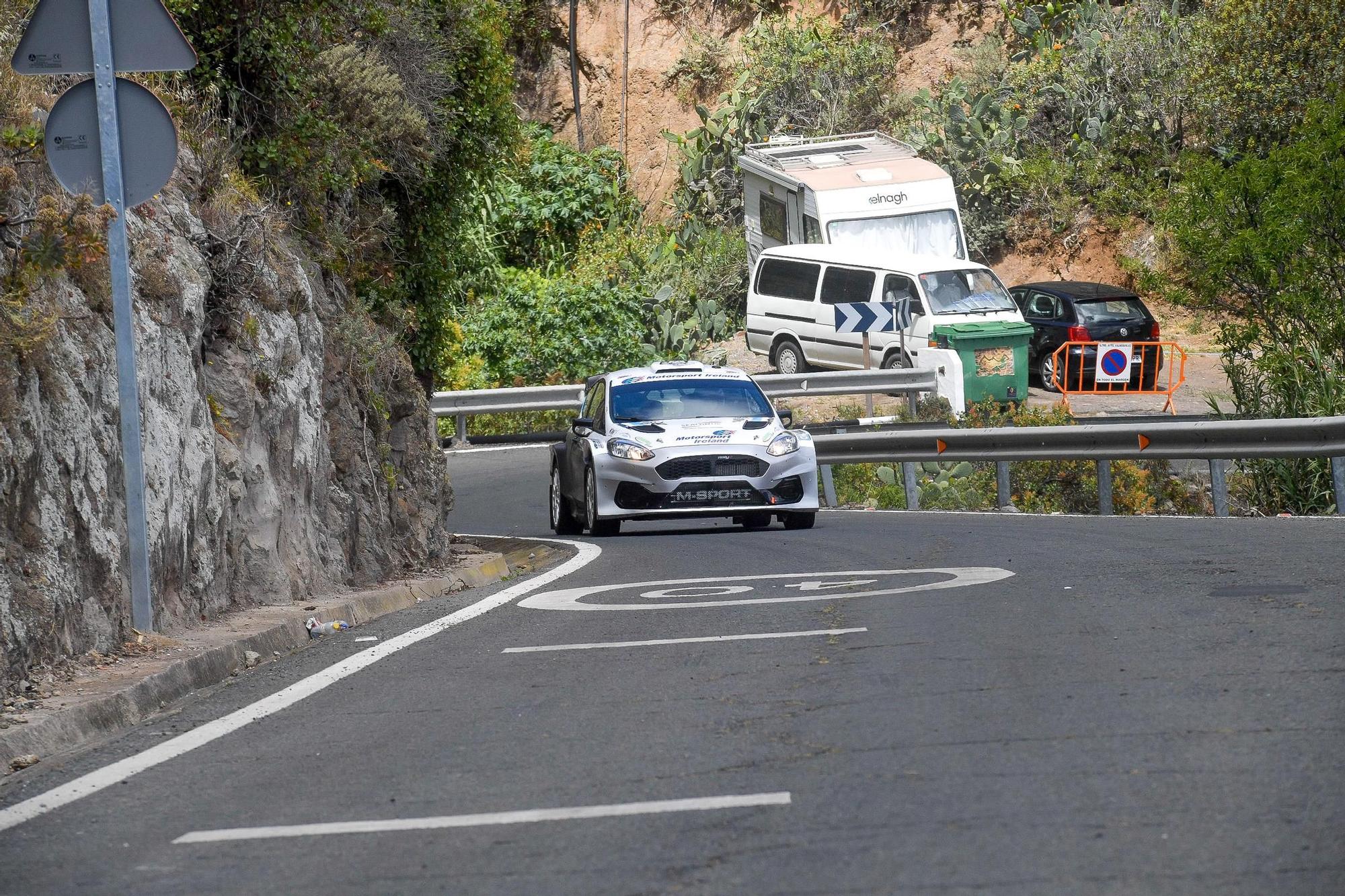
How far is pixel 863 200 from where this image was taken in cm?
3341

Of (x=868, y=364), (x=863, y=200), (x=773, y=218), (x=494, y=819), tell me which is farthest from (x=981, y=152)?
(x=494, y=819)

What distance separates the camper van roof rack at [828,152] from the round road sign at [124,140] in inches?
1057

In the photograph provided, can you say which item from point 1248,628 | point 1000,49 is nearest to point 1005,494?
point 1248,628

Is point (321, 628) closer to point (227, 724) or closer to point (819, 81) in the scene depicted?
point (227, 724)

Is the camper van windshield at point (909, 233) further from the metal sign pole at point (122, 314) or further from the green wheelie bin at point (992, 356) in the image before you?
the metal sign pole at point (122, 314)

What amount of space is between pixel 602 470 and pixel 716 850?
38.6 ft

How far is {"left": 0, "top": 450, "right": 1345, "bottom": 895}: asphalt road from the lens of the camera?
4559 mm

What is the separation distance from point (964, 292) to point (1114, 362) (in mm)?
2880

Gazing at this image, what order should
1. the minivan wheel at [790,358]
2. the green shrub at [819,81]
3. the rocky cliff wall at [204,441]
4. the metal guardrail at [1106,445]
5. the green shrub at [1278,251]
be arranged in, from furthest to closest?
the green shrub at [819,81] → the minivan wheel at [790,358] → the green shrub at [1278,251] → the metal guardrail at [1106,445] → the rocky cliff wall at [204,441]

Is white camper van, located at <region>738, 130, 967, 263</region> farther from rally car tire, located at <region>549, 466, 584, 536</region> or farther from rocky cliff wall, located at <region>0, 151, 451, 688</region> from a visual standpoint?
rocky cliff wall, located at <region>0, 151, 451, 688</region>

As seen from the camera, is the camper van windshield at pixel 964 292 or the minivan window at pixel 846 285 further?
the minivan window at pixel 846 285

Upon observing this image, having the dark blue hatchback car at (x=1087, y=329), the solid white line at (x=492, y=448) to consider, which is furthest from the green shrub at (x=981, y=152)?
the solid white line at (x=492, y=448)

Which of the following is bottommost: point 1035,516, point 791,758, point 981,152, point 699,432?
point 1035,516

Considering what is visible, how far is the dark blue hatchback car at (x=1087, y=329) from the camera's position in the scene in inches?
1244
